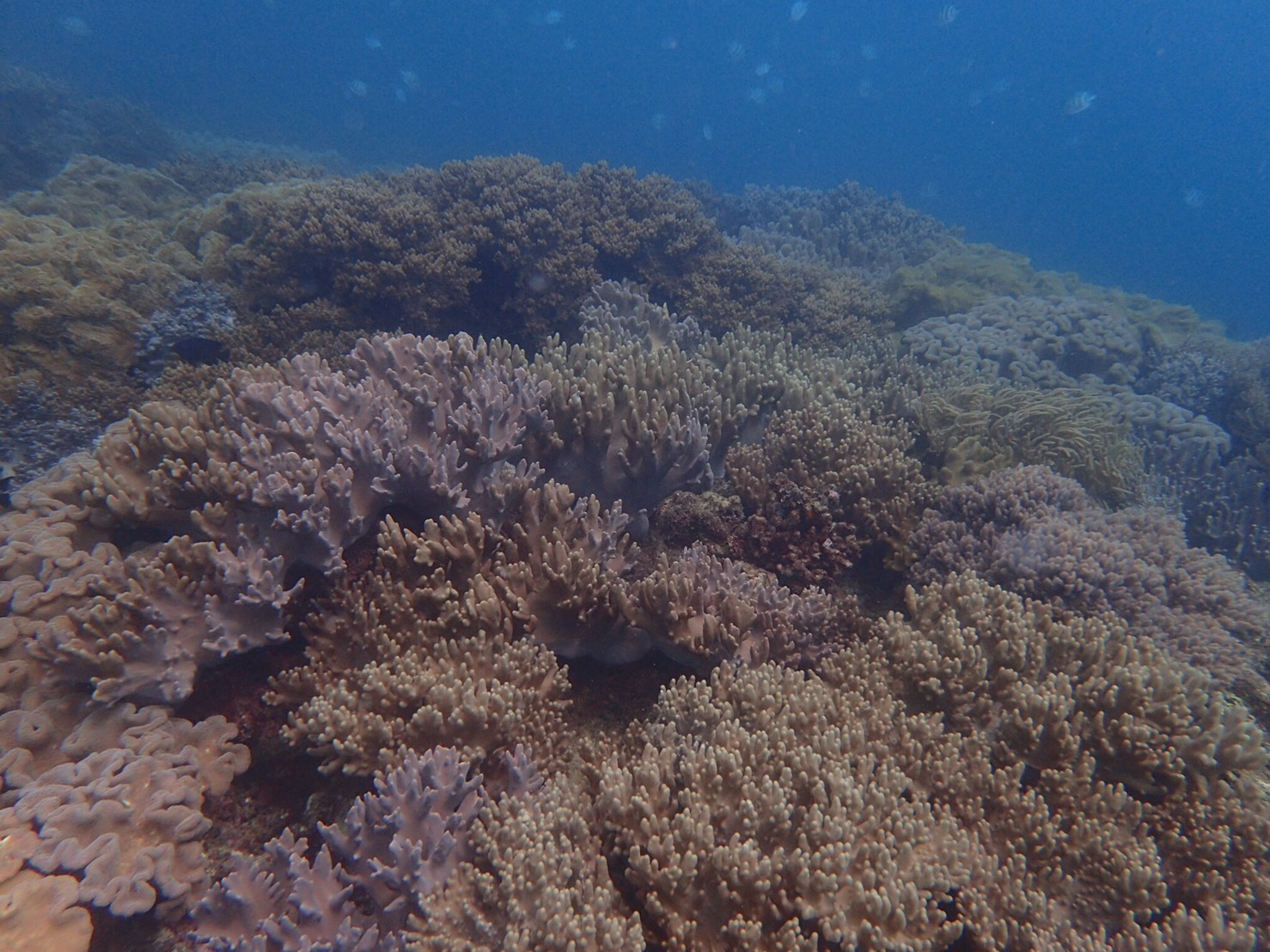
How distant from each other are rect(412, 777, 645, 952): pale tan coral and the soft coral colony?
0.05ft

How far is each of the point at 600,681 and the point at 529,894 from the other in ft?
5.62

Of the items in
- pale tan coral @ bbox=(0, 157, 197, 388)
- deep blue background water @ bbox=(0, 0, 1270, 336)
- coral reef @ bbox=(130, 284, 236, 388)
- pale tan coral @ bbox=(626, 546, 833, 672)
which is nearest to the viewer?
pale tan coral @ bbox=(626, 546, 833, 672)

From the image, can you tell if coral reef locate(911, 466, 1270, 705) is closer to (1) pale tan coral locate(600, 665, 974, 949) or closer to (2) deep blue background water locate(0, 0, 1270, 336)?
(1) pale tan coral locate(600, 665, 974, 949)

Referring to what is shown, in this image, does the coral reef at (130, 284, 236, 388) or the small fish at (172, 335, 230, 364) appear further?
the small fish at (172, 335, 230, 364)

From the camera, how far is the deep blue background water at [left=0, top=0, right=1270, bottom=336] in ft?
200

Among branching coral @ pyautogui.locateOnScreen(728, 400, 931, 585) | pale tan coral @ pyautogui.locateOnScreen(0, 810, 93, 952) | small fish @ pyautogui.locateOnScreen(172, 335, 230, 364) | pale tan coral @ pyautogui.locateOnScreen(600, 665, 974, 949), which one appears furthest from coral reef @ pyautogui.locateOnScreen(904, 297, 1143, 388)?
pale tan coral @ pyautogui.locateOnScreen(0, 810, 93, 952)

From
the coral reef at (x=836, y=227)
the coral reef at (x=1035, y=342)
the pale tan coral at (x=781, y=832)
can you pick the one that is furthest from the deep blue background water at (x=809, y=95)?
the pale tan coral at (x=781, y=832)

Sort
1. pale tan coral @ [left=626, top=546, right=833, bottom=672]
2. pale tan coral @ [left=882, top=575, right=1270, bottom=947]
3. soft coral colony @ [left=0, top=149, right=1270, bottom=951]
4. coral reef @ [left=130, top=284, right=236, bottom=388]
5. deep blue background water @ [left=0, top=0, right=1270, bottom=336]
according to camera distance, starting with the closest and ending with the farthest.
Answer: soft coral colony @ [left=0, top=149, right=1270, bottom=951]
pale tan coral @ [left=882, top=575, right=1270, bottom=947]
pale tan coral @ [left=626, top=546, right=833, bottom=672]
coral reef @ [left=130, top=284, right=236, bottom=388]
deep blue background water @ [left=0, top=0, right=1270, bottom=336]

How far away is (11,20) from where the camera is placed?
61.2m

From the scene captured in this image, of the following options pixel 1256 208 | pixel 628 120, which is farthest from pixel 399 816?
pixel 1256 208

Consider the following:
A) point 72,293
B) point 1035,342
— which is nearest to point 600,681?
point 72,293

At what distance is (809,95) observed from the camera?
404ft

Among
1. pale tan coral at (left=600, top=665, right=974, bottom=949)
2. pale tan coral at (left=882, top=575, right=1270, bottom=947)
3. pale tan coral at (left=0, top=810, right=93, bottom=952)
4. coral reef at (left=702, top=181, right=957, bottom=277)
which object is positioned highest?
coral reef at (left=702, top=181, right=957, bottom=277)

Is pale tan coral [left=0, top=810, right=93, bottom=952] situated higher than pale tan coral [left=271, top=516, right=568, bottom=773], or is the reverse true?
pale tan coral [left=271, top=516, right=568, bottom=773]
